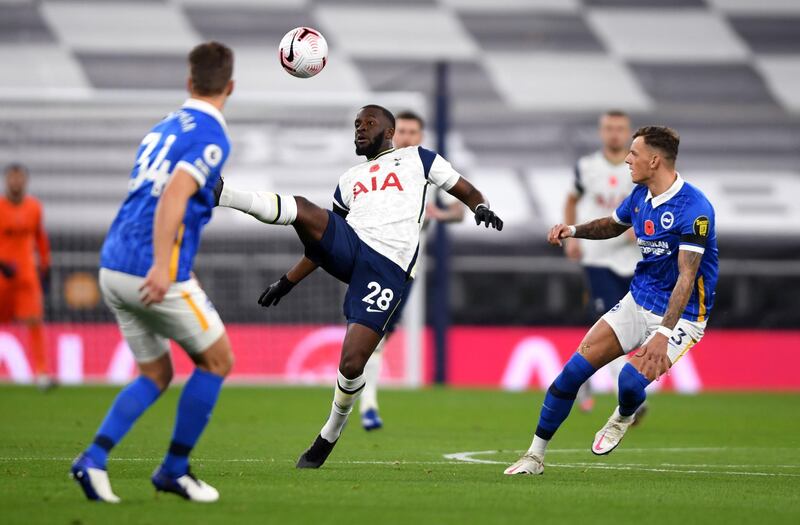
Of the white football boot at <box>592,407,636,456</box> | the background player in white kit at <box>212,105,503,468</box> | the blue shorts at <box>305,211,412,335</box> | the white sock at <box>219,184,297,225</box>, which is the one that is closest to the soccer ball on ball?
the background player in white kit at <box>212,105,503,468</box>

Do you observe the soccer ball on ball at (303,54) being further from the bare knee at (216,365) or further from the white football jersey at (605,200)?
the white football jersey at (605,200)

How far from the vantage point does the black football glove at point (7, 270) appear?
15.3m

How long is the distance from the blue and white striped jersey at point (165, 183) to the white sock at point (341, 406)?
203cm

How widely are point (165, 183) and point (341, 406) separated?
90.9 inches

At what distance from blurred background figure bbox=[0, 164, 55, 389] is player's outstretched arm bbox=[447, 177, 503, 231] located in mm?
8449

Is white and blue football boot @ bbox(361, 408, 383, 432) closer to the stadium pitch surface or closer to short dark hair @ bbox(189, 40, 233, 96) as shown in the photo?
the stadium pitch surface

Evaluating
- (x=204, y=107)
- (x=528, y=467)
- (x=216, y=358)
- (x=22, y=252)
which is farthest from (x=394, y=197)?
(x=22, y=252)

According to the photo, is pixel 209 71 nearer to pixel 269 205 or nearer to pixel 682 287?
pixel 269 205

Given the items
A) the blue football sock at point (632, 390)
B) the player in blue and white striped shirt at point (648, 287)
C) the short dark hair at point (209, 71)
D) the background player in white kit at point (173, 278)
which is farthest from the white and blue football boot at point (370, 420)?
Answer: the short dark hair at point (209, 71)

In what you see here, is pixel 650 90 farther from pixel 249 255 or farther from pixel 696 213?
pixel 696 213

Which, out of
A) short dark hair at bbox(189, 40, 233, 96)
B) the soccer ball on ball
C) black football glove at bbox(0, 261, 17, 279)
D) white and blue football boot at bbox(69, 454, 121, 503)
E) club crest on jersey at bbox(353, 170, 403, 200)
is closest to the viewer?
white and blue football boot at bbox(69, 454, 121, 503)

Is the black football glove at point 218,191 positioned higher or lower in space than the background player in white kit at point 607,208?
higher

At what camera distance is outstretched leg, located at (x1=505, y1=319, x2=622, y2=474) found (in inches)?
302

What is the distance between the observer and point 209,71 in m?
6.14
